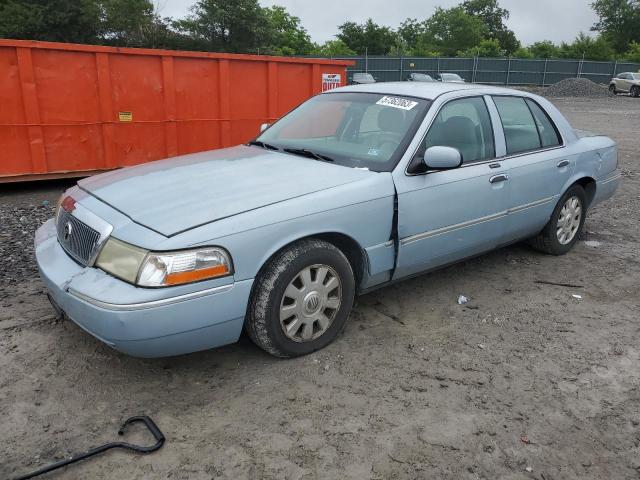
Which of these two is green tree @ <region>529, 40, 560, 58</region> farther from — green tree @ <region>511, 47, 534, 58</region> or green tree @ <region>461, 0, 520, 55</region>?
green tree @ <region>461, 0, 520, 55</region>

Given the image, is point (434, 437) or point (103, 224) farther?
point (103, 224)

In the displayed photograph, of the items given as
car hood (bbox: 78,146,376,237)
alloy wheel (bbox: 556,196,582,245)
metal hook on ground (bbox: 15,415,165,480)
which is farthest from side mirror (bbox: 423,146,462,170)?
metal hook on ground (bbox: 15,415,165,480)

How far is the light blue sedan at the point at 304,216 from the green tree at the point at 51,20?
37.5 metres

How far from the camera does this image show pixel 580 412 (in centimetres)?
296

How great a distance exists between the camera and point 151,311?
2.69 metres

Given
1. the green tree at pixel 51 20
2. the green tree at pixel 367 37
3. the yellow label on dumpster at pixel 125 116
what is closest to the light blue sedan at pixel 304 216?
the yellow label on dumpster at pixel 125 116

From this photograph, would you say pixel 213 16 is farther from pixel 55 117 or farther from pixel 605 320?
pixel 605 320

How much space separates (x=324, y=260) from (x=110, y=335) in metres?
1.24

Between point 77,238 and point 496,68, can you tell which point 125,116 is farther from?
point 496,68

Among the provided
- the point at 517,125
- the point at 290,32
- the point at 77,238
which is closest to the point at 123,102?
the point at 77,238

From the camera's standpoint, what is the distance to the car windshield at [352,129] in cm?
379

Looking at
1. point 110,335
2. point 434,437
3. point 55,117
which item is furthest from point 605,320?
point 55,117

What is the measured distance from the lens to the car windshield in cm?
379

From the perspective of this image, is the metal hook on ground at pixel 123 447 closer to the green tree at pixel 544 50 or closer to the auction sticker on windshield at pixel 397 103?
the auction sticker on windshield at pixel 397 103
